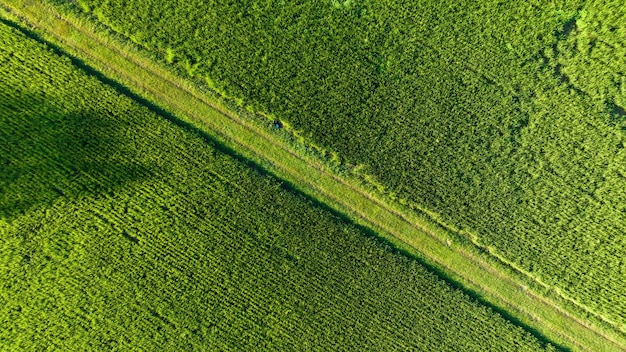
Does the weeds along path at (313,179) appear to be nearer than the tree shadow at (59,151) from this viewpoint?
No

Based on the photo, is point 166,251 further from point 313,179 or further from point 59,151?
point 313,179

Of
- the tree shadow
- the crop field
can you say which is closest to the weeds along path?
the crop field

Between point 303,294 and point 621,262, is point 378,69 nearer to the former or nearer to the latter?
point 303,294

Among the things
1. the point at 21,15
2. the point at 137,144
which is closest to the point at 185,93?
the point at 137,144

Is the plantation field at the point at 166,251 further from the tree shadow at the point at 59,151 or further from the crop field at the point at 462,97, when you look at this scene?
the crop field at the point at 462,97

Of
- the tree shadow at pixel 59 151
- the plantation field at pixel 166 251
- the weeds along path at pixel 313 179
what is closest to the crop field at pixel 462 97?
the weeds along path at pixel 313 179
